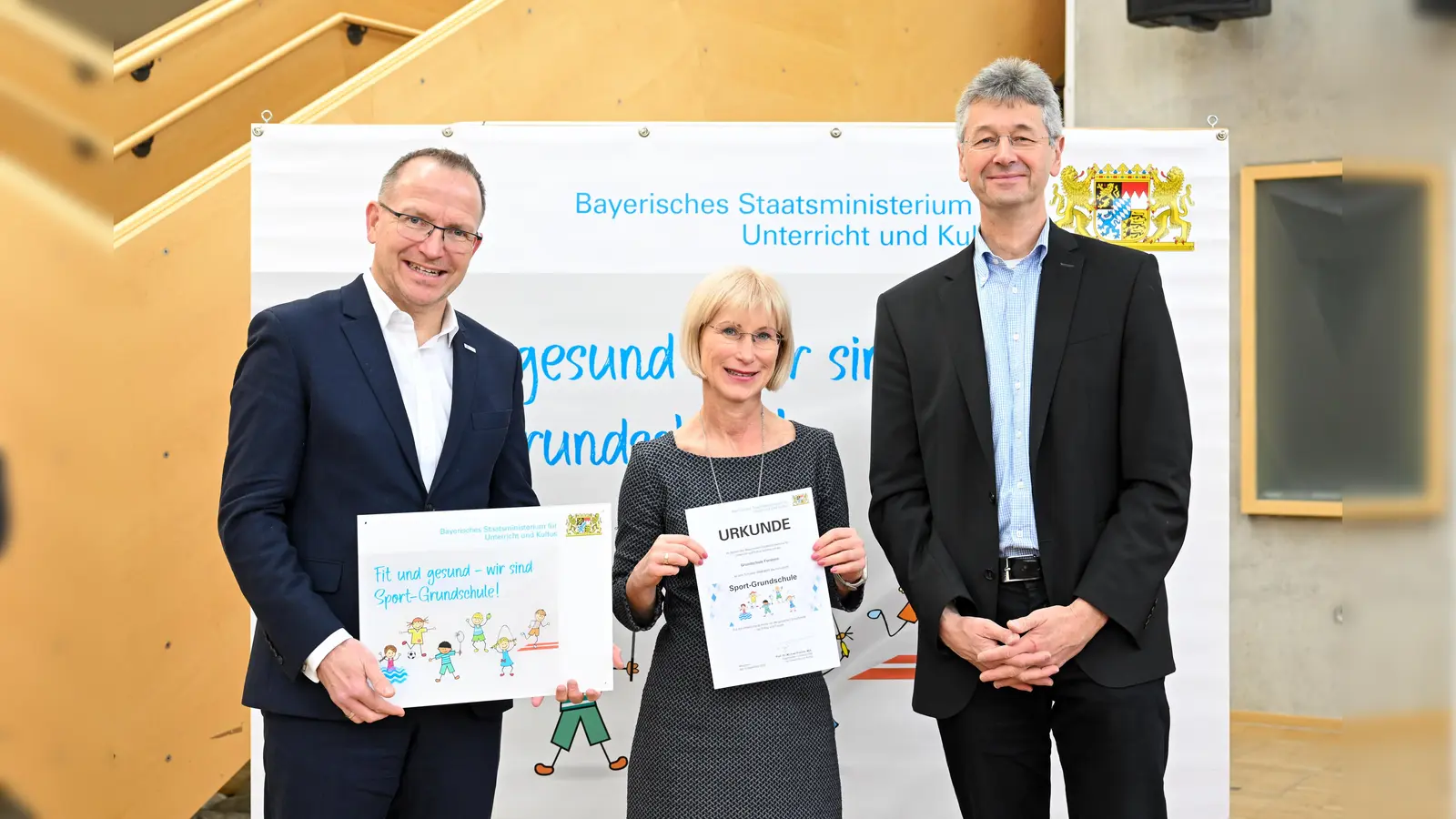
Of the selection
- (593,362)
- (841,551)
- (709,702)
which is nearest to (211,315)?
(593,362)

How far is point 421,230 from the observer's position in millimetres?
2166

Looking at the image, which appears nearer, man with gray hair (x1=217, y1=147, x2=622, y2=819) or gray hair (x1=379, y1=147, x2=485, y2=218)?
man with gray hair (x1=217, y1=147, x2=622, y2=819)

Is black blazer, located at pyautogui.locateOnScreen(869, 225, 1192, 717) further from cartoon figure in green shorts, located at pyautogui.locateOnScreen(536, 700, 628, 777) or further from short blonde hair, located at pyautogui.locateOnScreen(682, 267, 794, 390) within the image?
cartoon figure in green shorts, located at pyautogui.locateOnScreen(536, 700, 628, 777)

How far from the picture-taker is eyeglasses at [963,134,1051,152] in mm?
2229

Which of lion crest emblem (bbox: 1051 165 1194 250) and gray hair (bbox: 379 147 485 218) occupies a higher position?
lion crest emblem (bbox: 1051 165 1194 250)

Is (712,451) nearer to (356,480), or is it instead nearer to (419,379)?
(419,379)

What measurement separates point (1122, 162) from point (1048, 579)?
1673mm

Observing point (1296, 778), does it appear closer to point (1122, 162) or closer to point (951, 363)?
point (1122, 162)

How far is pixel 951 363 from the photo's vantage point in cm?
224

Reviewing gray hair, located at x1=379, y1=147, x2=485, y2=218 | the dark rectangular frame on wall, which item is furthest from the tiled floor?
gray hair, located at x1=379, y1=147, x2=485, y2=218

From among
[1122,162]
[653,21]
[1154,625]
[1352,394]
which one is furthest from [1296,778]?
[1352,394]

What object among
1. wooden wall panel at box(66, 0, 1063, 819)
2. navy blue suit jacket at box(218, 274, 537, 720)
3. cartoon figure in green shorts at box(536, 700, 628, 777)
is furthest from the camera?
wooden wall panel at box(66, 0, 1063, 819)

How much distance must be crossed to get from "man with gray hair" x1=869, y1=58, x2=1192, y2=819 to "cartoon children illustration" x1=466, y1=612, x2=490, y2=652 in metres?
0.81

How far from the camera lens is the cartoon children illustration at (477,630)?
2.13 m
